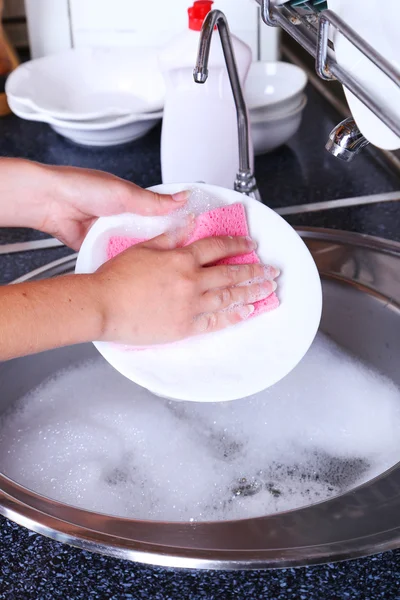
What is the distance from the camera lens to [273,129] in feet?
4.22

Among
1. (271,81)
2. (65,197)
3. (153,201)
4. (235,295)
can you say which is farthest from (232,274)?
(271,81)

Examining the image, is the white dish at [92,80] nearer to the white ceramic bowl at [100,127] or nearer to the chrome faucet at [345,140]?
the white ceramic bowl at [100,127]

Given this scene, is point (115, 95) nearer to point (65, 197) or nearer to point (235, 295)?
point (65, 197)

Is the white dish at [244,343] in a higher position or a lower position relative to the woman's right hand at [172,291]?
lower

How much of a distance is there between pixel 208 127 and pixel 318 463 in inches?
20.6

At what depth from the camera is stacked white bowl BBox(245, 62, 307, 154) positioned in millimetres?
1267

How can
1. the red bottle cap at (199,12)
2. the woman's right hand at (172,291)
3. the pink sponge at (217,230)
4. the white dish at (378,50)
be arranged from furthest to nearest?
1. the red bottle cap at (199,12)
2. the pink sponge at (217,230)
3. the woman's right hand at (172,291)
4. the white dish at (378,50)

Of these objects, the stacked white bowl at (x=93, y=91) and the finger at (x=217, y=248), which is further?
the stacked white bowl at (x=93, y=91)

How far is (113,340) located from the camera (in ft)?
2.39

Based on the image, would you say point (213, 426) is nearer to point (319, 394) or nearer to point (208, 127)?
point (319, 394)

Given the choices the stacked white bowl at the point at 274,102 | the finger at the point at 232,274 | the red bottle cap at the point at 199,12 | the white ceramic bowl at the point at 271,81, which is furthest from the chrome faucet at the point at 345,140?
the white ceramic bowl at the point at 271,81

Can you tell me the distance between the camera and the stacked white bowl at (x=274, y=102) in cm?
127

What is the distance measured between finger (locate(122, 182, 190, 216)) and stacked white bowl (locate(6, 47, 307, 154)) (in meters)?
0.44

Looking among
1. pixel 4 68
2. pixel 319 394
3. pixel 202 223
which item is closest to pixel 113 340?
pixel 202 223
